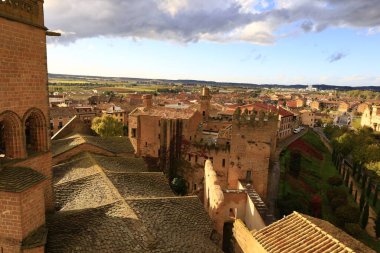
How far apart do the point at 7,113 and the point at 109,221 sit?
18.7 ft

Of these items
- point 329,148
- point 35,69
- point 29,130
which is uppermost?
point 35,69

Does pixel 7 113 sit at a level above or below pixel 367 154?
above

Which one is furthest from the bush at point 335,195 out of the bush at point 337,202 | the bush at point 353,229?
the bush at point 353,229

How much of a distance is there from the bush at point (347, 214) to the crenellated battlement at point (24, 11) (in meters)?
29.0

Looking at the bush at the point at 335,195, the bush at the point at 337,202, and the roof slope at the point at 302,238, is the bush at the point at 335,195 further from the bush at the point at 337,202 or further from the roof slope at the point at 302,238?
the roof slope at the point at 302,238

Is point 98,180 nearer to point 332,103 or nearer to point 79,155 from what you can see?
point 79,155

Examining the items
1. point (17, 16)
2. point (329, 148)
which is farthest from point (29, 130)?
point (329, 148)

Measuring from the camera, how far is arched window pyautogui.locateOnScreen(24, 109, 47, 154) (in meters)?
14.0

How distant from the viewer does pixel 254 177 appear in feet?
86.3

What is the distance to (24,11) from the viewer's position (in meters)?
12.5

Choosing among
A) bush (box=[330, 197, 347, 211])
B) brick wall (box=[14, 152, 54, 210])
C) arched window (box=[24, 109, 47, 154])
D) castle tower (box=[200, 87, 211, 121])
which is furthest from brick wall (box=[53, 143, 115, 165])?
bush (box=[330, 197, 347, 211])

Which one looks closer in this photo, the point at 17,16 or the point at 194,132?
the point at 17,16

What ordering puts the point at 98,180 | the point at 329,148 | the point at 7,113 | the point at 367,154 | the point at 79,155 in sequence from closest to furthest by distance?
the point at 7,113, the point at 98,180, the point at 79,155, the point at 367,154, the point at 329,148

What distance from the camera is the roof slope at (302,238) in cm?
1116
